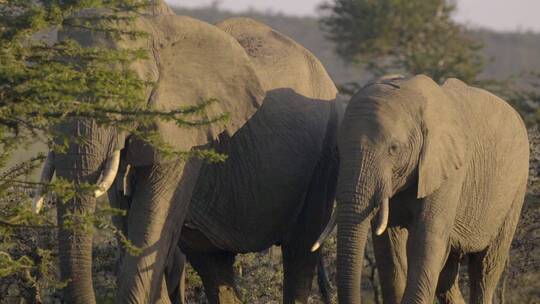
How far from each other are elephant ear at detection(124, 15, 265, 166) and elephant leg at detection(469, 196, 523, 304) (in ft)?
6.32

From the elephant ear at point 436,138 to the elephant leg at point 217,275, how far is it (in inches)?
64.4

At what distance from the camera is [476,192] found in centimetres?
918

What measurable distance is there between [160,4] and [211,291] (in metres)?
1.87

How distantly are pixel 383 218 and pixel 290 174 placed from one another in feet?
3.60

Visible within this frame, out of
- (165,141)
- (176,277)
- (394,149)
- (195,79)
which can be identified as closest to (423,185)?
(394,149)

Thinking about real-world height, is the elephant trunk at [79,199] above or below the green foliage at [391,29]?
above

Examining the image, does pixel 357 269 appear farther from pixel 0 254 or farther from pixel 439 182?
pixel 0 254

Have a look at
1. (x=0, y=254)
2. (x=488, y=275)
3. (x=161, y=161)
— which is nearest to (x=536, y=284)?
(x=488, y=275)

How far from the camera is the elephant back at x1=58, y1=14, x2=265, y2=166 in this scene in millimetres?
7617

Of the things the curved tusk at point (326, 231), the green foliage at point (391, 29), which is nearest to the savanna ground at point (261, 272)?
the curved tusk at point (326, 231)

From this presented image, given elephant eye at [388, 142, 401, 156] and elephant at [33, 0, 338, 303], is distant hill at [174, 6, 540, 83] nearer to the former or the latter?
elephant at [33, 0, 338, 303]

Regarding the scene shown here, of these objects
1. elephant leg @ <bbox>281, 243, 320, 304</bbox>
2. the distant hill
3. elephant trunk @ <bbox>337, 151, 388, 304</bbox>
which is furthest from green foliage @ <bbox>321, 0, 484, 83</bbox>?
the distant hill

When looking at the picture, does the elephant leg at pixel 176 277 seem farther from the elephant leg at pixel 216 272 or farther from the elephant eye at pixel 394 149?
the elephant eye at pixel 394 149

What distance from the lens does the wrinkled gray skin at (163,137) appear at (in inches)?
288
